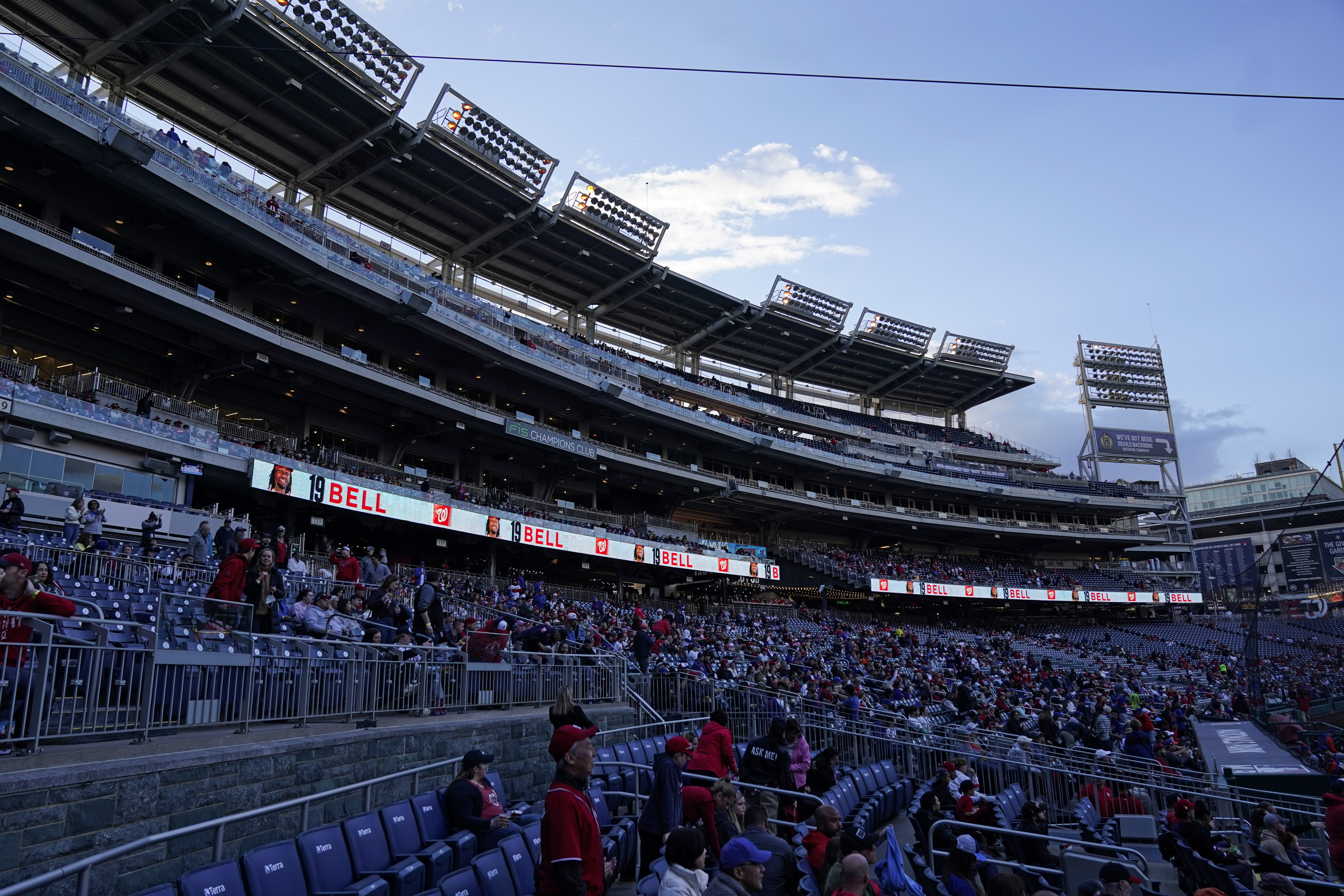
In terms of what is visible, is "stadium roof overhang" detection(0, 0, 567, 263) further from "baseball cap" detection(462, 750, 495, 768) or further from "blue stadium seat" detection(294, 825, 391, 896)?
"blue stadium seat" detection(294, 825, 391, 896)

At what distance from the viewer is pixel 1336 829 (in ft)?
27.3

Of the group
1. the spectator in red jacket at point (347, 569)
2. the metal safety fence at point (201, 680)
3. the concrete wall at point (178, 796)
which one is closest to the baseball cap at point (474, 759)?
the concrete wall at point (178, 796)

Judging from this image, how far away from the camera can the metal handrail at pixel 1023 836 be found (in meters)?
7.34

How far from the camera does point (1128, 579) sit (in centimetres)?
5744

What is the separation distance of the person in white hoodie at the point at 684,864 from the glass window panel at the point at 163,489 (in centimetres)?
2243

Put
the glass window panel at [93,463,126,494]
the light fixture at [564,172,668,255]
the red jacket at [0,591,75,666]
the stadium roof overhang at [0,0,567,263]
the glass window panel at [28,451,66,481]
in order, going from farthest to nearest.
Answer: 1. the light fixture at [564,172,668,255]
2. the stadium roof overhang at [0,0,567,263]
3. the glass window panel at [93,463,126,494]
4. the glass window panel at [28,451,66,481]
5. the red jacket at [0,591,75,666]

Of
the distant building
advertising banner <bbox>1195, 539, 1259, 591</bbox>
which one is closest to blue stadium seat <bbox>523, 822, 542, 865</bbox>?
the distant building

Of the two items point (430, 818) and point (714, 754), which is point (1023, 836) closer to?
point (714, 754)

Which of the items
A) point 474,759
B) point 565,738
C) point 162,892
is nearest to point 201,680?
point 474,759

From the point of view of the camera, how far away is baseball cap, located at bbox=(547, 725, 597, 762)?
4648mm

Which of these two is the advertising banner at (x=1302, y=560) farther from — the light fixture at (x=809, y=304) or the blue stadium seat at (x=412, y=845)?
the blue stadium seat at (x=412, y=845)

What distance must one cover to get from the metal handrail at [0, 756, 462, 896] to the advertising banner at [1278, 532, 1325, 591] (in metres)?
59.0

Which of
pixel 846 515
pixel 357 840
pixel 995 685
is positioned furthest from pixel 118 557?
pixel 846 515

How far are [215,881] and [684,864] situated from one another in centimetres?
234
